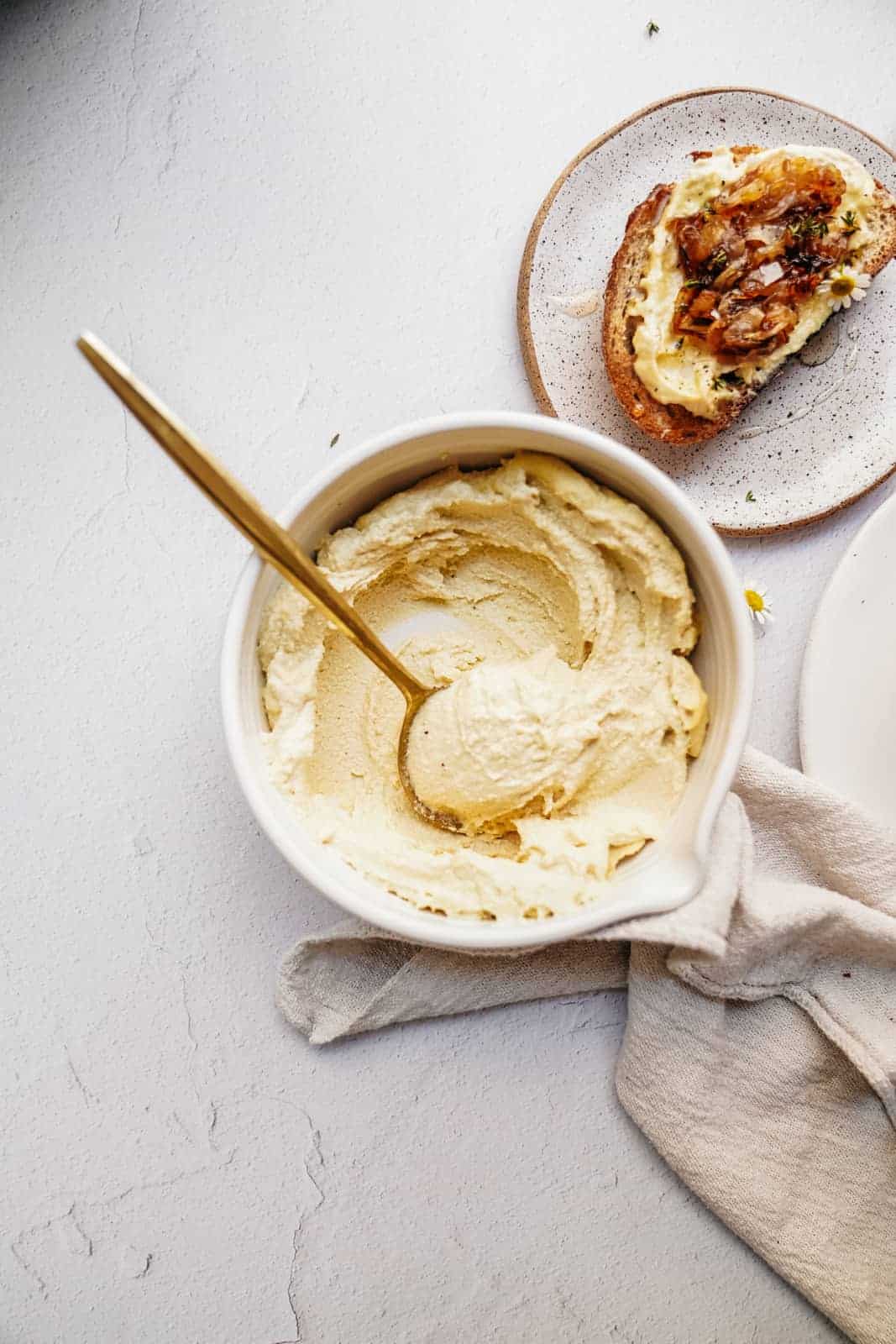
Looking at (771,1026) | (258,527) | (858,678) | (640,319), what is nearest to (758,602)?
(858,678)

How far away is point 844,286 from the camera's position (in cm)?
164

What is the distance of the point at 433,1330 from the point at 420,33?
2.26 m

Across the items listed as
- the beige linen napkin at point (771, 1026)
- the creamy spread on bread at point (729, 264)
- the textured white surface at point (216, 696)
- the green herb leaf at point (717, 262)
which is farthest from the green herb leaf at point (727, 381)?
the beige linen napkin at point (771, 1026)

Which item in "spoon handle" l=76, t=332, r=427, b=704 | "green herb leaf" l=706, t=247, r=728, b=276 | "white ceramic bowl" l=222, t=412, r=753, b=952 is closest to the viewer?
"spoon handle" l=76, t=332, r=427, b=704

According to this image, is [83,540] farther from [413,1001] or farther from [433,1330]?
[433,1330]

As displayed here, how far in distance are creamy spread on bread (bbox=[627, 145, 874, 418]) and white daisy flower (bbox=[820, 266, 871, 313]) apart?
0.02 metres

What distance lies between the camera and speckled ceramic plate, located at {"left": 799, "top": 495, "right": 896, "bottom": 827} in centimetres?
167

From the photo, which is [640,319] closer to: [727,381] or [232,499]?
[727,381]

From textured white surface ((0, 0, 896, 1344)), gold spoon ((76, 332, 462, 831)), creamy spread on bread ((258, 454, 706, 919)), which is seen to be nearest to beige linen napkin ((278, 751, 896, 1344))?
textured white surface ((0, 0, 896, 1344))

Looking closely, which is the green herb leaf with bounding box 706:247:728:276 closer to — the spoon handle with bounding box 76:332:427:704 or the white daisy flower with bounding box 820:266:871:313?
the white daisy flower with bounding box 820:266:871:313

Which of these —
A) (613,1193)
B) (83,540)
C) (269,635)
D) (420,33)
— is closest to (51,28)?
(420,33)

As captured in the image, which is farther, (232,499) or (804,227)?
(804,227)

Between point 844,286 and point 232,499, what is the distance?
3.58ft

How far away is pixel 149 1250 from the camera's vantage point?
5.66ft
